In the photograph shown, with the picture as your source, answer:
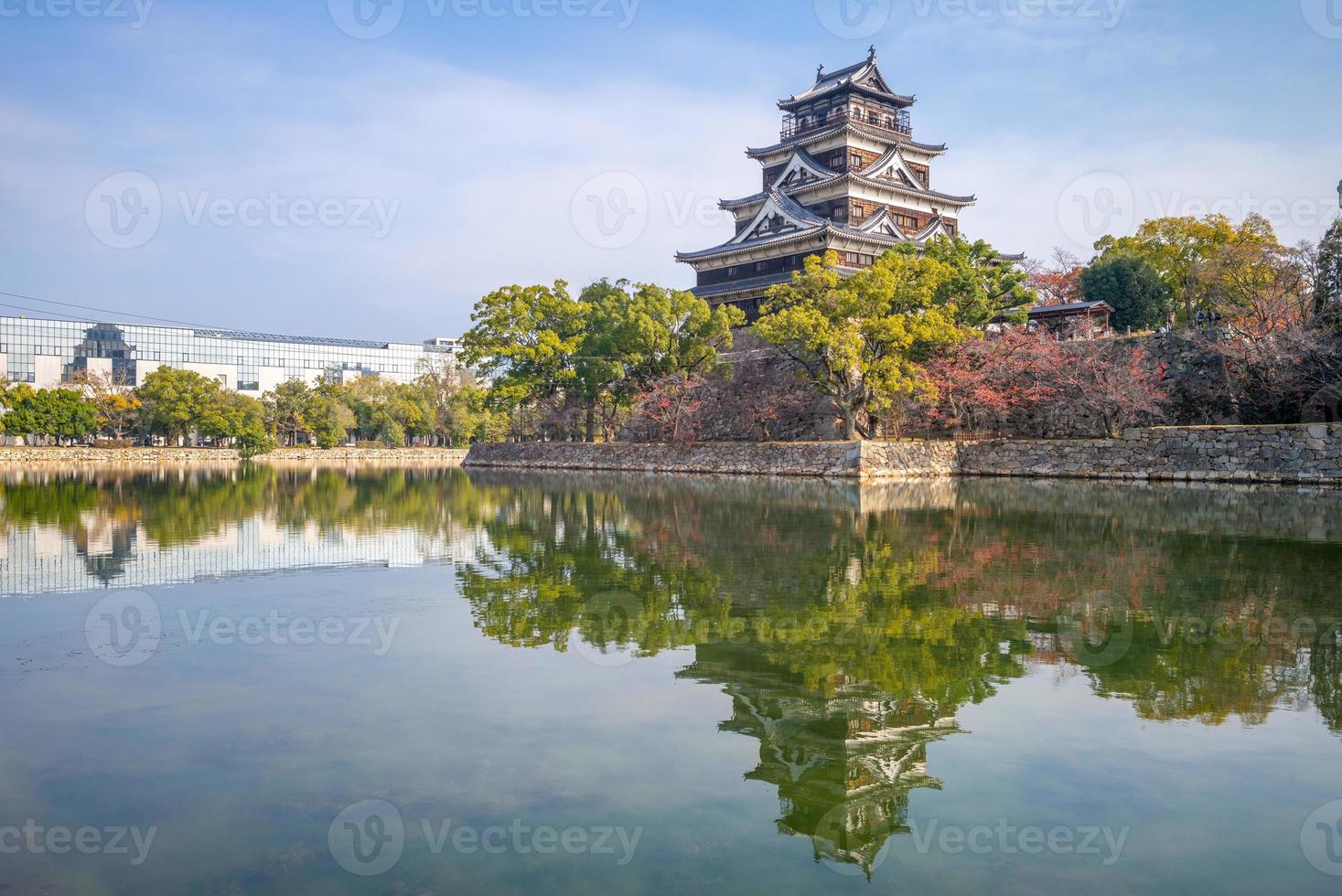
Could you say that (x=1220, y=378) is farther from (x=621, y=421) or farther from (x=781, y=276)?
(x=621, y=421)

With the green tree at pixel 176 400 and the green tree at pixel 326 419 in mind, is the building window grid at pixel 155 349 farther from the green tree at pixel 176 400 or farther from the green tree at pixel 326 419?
the green tree at pixel 326 419

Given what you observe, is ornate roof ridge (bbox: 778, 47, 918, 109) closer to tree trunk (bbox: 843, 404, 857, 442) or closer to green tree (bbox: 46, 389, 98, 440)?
tree trunk (bbox: 843, 404, 857, 442)

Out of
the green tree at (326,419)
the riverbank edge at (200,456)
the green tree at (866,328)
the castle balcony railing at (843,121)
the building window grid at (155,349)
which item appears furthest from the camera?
the building window grid at (155,349)

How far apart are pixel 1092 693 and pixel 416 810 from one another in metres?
3.91

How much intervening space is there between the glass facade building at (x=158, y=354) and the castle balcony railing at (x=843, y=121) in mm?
42275

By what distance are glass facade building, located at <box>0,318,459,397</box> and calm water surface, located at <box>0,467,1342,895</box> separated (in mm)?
64529

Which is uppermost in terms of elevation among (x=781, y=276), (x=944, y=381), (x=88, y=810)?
(x=781, y=276)

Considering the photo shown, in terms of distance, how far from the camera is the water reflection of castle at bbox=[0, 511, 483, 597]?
970 cm

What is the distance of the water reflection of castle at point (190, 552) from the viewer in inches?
382


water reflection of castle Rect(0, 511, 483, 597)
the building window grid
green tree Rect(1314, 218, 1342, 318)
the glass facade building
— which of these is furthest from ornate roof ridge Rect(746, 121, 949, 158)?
the building window grid

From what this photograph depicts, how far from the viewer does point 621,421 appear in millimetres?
42406

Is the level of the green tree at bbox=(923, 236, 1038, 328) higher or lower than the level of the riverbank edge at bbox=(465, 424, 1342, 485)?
higher

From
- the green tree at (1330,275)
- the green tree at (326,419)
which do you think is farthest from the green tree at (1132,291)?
the green tree at (326,419)

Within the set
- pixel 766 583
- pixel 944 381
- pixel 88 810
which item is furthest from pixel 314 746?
pixel 944 381
